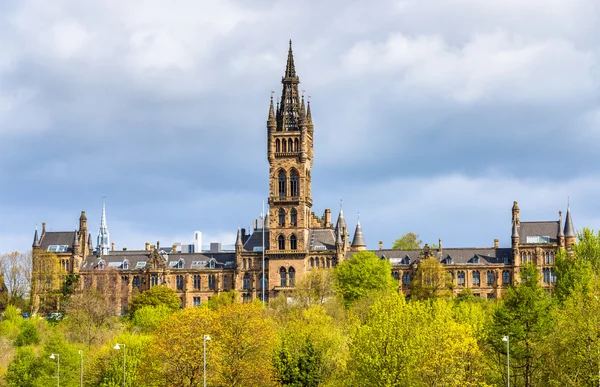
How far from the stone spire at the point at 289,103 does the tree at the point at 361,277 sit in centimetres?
2525

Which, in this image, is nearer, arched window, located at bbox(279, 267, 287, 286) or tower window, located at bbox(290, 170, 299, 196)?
arched window, located at bbox(279, 267, 287, 286)

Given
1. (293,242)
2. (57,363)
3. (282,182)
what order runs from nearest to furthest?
(57,363) → (293,242) → (282,182)

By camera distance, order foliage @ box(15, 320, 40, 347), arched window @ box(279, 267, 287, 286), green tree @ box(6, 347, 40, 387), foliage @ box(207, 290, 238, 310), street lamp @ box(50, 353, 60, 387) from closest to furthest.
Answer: street lamp @ box(50, 353, 60, 387) < green tree @ box(6, 347, 40, 387) < foliage @ box(15, 320, 40, 347) < foliage @ box(207, 290, 238, 310) < arched window @ box(279, 267, 287, 286)

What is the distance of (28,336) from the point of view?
147625 millimetres

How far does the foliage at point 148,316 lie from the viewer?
148m

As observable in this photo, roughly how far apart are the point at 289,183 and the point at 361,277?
70.5ft

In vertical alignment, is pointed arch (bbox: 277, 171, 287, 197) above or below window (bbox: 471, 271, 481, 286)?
above

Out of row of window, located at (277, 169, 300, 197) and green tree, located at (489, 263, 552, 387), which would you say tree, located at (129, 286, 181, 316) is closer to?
row of window, located at (277, 169, 300, 197)

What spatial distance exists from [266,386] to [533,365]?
2077cm

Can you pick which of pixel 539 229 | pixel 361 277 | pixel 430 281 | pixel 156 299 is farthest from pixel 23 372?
pixel 539 229

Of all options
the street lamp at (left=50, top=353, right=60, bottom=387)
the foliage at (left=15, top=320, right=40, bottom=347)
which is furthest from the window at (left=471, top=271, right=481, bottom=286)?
the street lamp at (left=50, top=353, right=60, bottom=387)

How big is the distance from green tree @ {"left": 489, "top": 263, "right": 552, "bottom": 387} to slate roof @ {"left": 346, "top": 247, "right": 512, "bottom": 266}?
8582 centimetres

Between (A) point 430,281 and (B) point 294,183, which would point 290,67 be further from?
(A) point 430,281

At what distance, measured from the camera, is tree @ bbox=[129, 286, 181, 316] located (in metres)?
174
